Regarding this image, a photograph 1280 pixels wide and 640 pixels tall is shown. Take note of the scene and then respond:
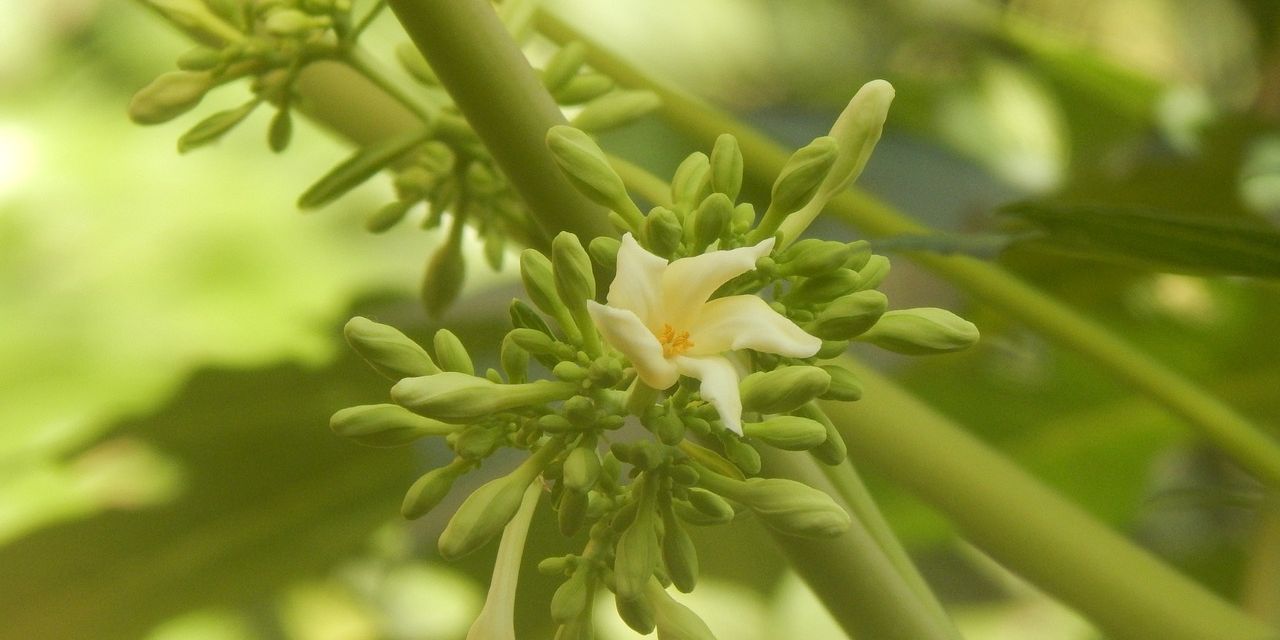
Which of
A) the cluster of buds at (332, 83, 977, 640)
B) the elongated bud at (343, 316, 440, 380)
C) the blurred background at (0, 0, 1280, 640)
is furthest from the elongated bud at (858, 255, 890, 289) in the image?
the blurred background at (0, 0, 1280, 640)

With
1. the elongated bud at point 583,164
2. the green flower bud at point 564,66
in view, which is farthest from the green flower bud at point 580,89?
the elongated bud at point 583,164

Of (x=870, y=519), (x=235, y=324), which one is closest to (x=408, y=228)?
(x=235, y=324)

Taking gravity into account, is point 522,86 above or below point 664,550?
above

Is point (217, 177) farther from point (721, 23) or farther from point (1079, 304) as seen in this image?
point (1079, 304)

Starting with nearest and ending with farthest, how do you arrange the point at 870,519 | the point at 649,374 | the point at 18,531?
the point at 649,374 → the point at 870,519 → the point at 18,531

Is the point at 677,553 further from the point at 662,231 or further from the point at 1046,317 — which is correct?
the point at 1046,317

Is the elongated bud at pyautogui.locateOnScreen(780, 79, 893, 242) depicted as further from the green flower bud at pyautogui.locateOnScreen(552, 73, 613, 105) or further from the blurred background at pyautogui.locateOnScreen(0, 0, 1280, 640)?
the blurred background at pyautogui.locateOnScreen(0, 0, 1280, 640)
